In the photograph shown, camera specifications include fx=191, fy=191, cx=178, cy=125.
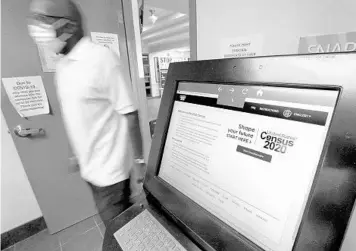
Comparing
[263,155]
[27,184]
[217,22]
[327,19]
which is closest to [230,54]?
[217,22]

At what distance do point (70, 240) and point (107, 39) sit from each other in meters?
1.54

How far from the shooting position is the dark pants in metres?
1.01

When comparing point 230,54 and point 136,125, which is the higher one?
point 230,54

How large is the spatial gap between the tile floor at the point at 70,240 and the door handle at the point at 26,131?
825mm

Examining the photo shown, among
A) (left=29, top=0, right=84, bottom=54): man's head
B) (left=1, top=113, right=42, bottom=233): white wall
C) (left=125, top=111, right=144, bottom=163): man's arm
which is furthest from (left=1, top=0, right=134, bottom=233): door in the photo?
(left=125, top=111, right=144, bottom=163): man's arm

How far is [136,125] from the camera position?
3.41 ft

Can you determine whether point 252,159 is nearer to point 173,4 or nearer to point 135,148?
point 135,148

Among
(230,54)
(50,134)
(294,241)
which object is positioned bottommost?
(50,134)

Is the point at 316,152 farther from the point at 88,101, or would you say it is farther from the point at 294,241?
the point at 88,101

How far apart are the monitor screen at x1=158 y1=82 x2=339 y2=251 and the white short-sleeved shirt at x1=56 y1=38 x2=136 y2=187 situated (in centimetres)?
65

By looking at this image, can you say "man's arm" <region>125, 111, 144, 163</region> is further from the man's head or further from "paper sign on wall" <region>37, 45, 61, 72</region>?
"paper sign on wall" <region>37, 45, 61, 72</region>

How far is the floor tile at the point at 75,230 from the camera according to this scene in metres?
1.46

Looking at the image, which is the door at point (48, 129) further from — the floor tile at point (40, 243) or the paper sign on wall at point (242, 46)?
the paper sign on wall at point (242, 46)

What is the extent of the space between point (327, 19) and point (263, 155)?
0.86 feet
